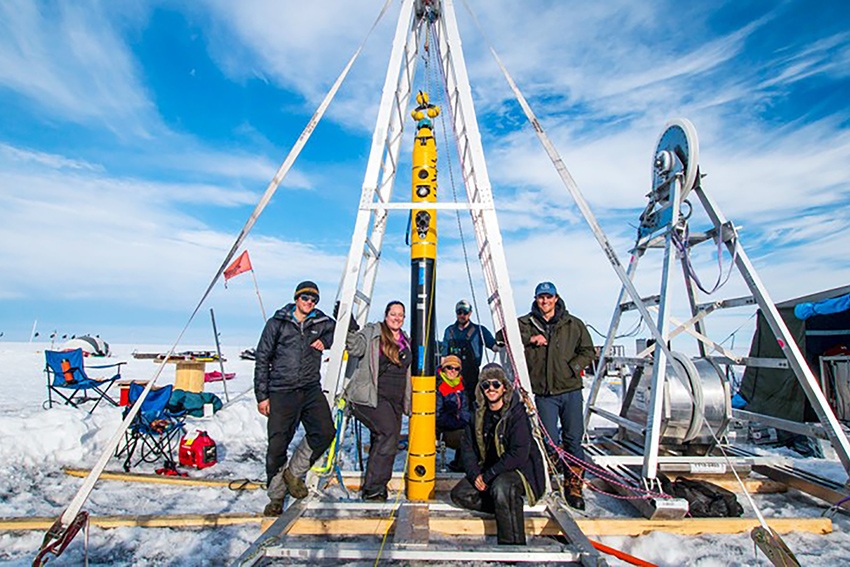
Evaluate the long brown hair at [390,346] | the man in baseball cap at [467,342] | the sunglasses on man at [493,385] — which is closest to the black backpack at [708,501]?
the sunglasses on man at [493,385]

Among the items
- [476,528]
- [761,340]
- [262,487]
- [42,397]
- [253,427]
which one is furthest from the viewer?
[42,397]

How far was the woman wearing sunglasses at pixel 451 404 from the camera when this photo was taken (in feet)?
20.5

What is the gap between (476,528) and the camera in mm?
3930

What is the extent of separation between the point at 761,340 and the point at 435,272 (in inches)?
364

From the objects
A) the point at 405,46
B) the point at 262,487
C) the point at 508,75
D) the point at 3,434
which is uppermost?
the point at 405,46

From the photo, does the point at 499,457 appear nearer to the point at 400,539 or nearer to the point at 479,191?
the point at 400,539

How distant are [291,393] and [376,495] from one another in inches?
52.5

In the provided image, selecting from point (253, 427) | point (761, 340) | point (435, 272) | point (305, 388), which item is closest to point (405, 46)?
point (435, 272)

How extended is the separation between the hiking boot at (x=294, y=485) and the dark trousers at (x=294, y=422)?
14 centimetres

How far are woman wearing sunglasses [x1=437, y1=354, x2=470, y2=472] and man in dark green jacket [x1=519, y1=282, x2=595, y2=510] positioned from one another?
1421 millimetres

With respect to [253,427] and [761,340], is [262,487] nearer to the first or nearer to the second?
[253,427]

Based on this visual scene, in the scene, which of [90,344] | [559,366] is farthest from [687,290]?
[90,344]

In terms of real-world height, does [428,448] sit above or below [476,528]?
above

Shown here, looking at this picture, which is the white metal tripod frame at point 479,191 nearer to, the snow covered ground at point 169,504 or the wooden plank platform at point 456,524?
the wooden plank platform at point 456,524
